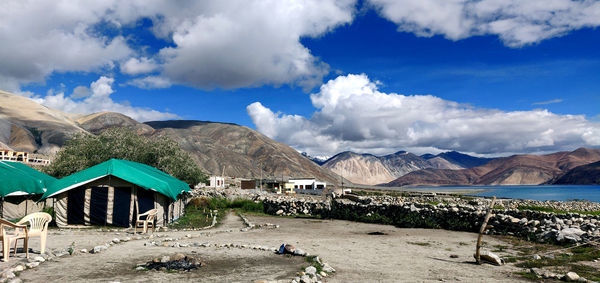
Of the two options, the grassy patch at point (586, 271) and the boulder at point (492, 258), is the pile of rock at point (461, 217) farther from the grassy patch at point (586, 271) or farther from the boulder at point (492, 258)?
the boulder at point (492, 258)

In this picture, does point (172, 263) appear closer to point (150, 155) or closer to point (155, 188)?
point (155, 188)

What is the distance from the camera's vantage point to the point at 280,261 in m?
12.2

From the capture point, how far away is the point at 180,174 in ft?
161

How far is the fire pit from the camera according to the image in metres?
10.8

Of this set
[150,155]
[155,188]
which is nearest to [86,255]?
[155,188]

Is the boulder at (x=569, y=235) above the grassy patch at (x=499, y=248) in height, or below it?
above

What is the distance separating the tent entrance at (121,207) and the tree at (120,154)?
862 inches

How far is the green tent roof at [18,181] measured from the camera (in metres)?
24.2

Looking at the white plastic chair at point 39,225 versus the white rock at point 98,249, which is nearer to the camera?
the white plastic chair at point 39,225

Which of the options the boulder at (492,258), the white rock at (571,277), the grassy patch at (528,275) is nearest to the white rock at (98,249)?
the boulder at (492,258)

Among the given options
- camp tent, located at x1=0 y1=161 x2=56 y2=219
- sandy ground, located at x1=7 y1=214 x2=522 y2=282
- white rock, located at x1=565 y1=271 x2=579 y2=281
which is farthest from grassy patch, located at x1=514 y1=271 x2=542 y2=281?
camp tent, located at x1=0 y1=161 x2=56 y2=219

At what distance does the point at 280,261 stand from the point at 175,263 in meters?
3.10

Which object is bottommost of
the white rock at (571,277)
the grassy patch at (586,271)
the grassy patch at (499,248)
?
the grassy patch at (499,248)

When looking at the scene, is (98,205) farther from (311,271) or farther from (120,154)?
(120,154)
